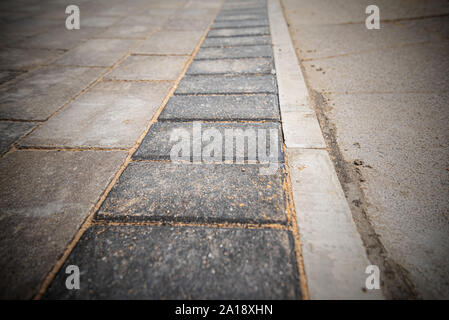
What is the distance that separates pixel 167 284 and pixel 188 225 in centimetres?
30

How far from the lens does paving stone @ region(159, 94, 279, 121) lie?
1974 millimetres

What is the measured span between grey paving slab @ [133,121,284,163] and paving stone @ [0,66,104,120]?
119 centimetres

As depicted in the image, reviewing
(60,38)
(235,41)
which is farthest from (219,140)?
(60,38)

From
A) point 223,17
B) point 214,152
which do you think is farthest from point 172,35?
point 214,152

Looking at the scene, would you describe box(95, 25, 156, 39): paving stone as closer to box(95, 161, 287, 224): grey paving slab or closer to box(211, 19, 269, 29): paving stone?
box(211, 19, 269, 29): paving stone

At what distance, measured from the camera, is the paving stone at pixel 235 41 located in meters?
3.50

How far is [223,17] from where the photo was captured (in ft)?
16.0

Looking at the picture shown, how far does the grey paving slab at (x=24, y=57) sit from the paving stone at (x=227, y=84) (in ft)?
7.49

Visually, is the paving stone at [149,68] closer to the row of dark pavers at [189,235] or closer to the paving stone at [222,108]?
the paving stone at [222,108]

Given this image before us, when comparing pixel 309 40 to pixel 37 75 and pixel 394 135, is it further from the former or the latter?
pixel 37 75

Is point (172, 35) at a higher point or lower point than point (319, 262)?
higher

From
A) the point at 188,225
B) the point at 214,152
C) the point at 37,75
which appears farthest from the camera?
the point at 37,75

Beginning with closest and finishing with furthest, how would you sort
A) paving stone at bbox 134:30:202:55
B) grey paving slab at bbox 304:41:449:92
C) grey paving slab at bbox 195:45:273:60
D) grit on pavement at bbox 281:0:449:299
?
1. grit on pavement at bbox 281:0:449:299
2. grey paving slab at bbox 304:41:449:92
3. grey paving slab at bbox 195:45:273:60
4. paving stone at bbox 134:30:202:55

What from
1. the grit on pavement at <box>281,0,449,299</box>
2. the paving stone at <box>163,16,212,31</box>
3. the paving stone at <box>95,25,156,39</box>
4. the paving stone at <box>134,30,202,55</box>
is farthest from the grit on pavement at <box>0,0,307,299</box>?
the paving stone at <box>163,16,212,31</box>
